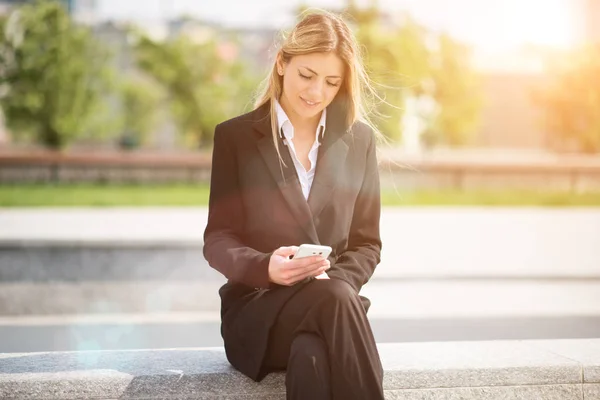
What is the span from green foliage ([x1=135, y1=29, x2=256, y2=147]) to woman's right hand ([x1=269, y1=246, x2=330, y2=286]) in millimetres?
30432

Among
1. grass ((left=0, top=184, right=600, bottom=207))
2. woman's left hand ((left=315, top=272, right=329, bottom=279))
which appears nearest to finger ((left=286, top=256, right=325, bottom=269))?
woman's left hand ((left=315, top=272, right=329, bottom=279))

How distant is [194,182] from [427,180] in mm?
7532

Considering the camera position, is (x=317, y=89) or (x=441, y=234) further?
Result: (x=441, y=234)

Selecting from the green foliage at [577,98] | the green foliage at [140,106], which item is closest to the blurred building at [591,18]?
the green foliage at [577,98]

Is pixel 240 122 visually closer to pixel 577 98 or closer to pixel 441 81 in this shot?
pixel 441 81

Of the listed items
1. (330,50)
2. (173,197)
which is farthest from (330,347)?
(173,197)

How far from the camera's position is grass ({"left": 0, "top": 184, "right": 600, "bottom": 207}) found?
18.4 meters

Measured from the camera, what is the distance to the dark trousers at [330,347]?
277cm

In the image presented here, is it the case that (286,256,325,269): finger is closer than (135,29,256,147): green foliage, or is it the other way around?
(286,256,325,269): finger

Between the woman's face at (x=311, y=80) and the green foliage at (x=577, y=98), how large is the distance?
39.8m

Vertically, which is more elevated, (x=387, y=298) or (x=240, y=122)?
(x=240, y=122)

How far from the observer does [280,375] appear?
3172mm

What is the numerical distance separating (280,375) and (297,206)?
0.64m

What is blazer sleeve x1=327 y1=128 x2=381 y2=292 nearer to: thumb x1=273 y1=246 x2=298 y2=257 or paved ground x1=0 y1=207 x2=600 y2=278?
thumb x1=273 y1=246 x2=298 y2=257
